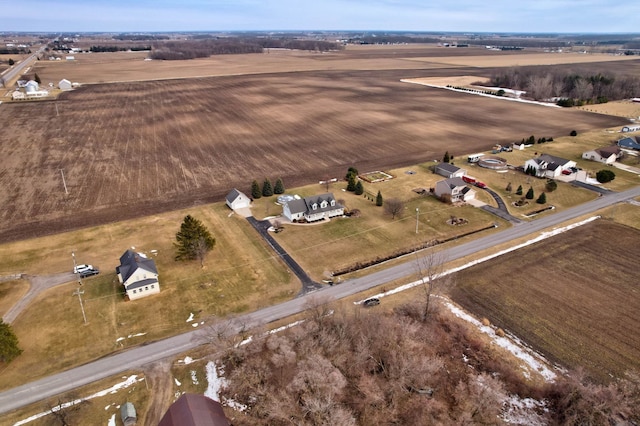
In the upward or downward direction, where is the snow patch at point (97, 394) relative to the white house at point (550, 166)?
downward

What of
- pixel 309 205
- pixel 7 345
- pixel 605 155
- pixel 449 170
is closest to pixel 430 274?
pixel 309 205

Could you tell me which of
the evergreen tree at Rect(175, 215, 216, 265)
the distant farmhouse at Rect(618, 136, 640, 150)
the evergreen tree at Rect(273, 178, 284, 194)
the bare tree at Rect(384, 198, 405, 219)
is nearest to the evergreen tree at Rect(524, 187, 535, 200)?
the bare tree at Rect(384, 198, 405, 219)

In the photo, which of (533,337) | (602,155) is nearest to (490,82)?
(602,155)

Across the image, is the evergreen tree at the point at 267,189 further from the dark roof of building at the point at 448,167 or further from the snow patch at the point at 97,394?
the snow patch at the point at 97,394

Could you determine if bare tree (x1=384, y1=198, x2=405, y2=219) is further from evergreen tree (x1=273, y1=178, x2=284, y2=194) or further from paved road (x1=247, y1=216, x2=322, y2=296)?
evergreen tree (x1=273, y1=178, x2=284, y2=194)

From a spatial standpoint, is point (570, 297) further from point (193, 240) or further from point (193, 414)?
point (193, 240)

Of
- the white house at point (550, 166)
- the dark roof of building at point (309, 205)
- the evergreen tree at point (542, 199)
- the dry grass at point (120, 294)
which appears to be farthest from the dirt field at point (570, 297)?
the white house at point (550, 166)
